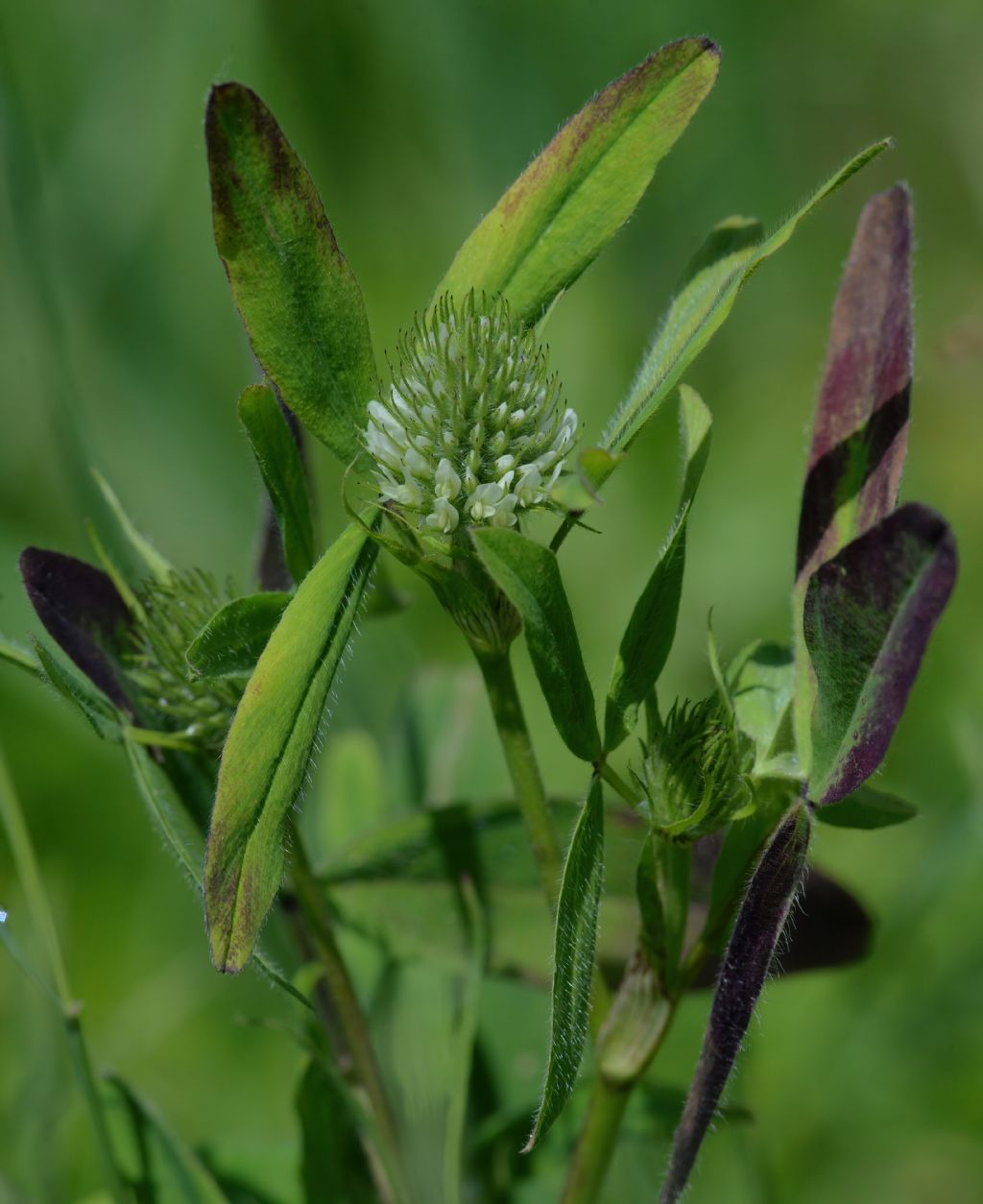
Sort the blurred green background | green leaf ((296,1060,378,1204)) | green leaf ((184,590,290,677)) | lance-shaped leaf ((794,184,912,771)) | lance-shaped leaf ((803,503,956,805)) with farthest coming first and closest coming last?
the blurred green background < green leaf ((296,1060,378,1204)) < lance-shaped leaf ((794,184,912,771)) < green leaf ((184,590,290,677)) < lance-shaped leaf ((803,503,956,805))

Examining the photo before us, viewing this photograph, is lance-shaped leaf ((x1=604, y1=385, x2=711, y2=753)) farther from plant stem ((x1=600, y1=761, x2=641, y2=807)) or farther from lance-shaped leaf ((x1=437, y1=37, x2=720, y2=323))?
lance-shaped leaf ((x1=437, y1=37, x2=720, y2=323))

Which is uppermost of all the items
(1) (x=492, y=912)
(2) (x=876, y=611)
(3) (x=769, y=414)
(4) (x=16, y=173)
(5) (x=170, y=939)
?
(4) (x=16, y=173)

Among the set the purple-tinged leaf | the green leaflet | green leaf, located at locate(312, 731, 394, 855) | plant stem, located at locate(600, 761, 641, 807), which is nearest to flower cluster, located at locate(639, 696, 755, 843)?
plant stem, located at locate(600, 761, 641, 807)

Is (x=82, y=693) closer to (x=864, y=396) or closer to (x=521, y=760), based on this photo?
(x=521, y=760)

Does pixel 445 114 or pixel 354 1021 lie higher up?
pixel 445 114

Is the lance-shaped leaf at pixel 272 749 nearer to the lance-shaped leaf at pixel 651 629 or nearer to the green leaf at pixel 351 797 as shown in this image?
the lance-shaped leaf at pixel 651 629

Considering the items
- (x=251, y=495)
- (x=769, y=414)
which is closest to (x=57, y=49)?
(x=251, y=495)

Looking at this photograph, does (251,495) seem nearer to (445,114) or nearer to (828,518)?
(445,114)
